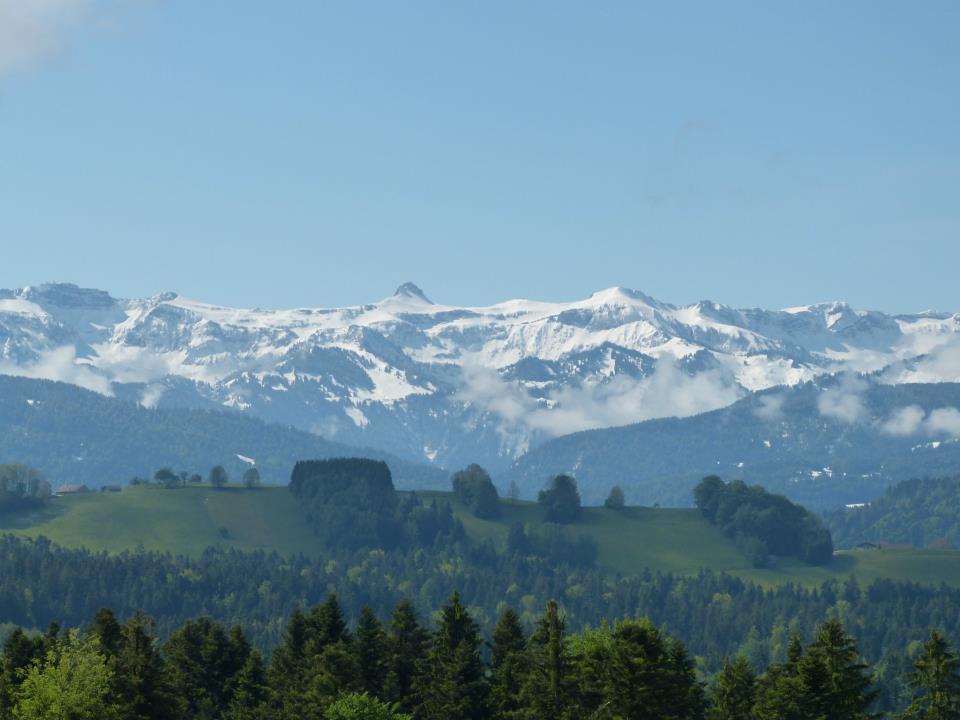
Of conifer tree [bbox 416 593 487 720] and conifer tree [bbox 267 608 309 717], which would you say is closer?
conifer tree [bbox 416 593 487 720]

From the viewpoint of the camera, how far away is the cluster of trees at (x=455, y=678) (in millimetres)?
137250

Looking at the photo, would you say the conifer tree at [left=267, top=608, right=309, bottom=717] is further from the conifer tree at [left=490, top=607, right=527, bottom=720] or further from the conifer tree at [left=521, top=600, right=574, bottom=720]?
the conifer tree at [left=521, top=600, right=574, bottom=720]

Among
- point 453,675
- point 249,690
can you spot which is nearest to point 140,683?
point 249,690

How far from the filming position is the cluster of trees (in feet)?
450

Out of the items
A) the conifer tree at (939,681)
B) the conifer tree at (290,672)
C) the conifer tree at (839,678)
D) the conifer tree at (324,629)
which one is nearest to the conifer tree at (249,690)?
the conifer tree at (290,672)

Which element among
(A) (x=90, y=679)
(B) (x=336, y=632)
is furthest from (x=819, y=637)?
(A) (x=90, y=679)

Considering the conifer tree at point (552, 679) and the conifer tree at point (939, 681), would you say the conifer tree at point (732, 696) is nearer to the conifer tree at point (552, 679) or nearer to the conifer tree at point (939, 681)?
the conifer tree at point (552, 679)

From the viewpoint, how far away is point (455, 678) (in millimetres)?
150250

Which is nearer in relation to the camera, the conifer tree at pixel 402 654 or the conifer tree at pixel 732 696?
the conifer tree at pixel 732 696

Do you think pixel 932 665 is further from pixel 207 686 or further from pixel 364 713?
pixel 207 686

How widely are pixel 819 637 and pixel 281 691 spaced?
44.3 meters

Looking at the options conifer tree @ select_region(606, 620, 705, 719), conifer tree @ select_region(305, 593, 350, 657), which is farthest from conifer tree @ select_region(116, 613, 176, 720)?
conifer tree @ select_region(606, 620, 705, 719)

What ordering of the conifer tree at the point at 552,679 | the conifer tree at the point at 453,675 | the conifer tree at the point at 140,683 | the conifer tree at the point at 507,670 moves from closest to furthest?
the conifer tree at the point at 552,679 → the conifer tree at the point at 140,683 → the conifer tree at the point at 507,670 → the conifer tree at the point at 453,675

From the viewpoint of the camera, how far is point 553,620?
14088 centimetres
